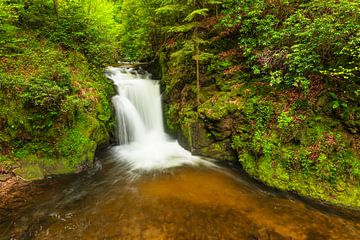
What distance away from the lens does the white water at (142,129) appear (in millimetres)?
8992

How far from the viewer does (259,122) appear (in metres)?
7.31

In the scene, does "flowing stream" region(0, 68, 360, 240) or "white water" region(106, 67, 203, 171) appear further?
"white water" region(106, 67, 203, 171)

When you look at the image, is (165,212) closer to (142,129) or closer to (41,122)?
(41,122)

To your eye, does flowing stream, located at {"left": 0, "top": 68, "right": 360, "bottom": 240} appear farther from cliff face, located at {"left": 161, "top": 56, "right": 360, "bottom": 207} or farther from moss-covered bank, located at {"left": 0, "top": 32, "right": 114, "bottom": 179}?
moss-covered bank, located at {"left": 0, "top": 32, "right": 114, "bottom": 179}

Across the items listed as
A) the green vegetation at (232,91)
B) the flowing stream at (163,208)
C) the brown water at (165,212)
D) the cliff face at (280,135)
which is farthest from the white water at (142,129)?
the brown water at (165,212)

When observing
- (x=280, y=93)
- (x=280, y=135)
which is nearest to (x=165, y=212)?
(x=280, y=135)

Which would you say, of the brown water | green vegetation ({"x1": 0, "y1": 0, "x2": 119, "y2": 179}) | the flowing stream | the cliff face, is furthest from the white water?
the brown water

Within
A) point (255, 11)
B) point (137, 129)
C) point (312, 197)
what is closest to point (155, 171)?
point (137, 129)

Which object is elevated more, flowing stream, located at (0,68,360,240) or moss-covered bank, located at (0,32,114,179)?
moss-covered bank, located at (0,32,114,179)

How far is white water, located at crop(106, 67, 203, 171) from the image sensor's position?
8.99 m

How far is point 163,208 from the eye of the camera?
18.7 ft

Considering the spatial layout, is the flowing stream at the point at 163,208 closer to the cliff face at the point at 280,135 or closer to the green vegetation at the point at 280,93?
the cliff face at the point at 280,135

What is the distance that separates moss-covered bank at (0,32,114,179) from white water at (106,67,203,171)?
5.93 feet

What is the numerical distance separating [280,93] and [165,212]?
16.9 feet
